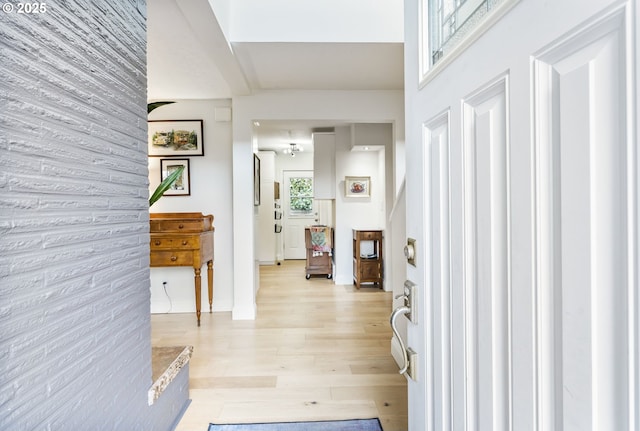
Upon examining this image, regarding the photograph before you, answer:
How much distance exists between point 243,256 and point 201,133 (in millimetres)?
1338

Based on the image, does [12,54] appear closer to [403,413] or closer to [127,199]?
[127,199]

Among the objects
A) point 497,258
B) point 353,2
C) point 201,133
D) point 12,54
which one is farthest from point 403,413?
point 201,133

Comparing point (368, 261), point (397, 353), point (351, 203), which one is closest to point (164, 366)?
point (397, 353)

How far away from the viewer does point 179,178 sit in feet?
11.6

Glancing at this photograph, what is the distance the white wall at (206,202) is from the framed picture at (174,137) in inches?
2.1

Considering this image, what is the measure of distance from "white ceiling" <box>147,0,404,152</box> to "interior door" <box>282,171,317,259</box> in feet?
13.6

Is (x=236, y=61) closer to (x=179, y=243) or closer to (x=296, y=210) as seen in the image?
(x=179, y=243)

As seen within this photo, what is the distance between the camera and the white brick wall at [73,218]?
0.73m

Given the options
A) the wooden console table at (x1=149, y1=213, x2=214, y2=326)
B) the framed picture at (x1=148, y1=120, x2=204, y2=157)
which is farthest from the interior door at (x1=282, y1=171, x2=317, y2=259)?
the wooden console table at (x1=149, y1=213, x2=214, y2=326)

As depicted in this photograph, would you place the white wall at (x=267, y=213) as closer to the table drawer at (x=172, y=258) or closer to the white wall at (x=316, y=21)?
the table drawer at (x=172, y=258)

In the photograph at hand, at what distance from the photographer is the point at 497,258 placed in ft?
1.85

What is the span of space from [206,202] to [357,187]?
2.26 m

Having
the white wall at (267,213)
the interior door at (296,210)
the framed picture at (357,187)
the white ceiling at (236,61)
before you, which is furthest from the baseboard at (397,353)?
the interior door at (296,210)

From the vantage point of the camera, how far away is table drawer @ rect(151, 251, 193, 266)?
312 centimetres
